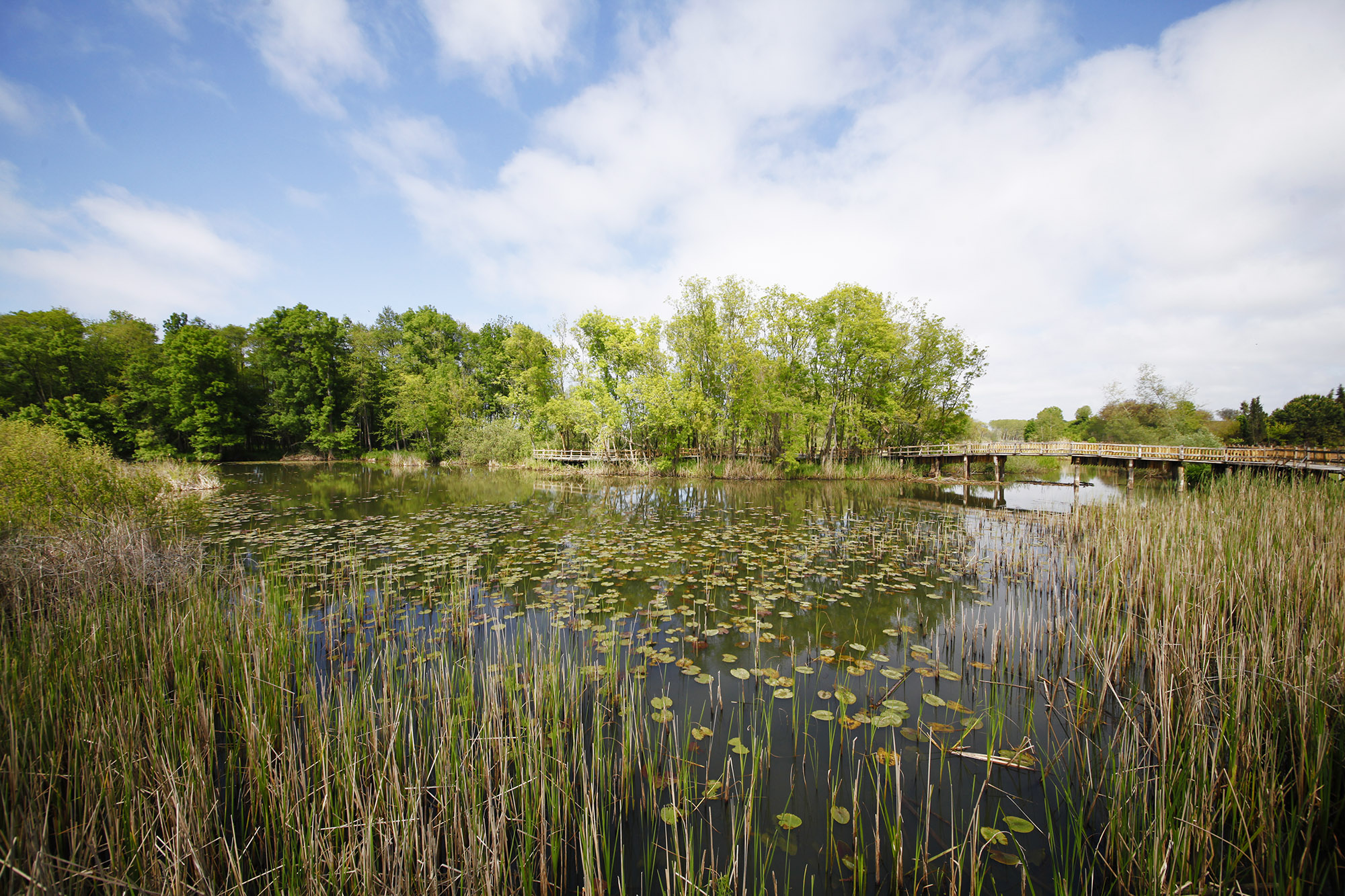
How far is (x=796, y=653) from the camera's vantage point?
16.9ft

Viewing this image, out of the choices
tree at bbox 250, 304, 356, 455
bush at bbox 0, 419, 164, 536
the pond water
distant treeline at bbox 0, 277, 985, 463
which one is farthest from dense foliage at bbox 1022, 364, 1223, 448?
tree at bbox 250, 304, 356, 455

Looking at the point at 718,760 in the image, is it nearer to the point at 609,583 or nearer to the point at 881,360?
the point at 609,583

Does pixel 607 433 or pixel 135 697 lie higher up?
pixel 607 433

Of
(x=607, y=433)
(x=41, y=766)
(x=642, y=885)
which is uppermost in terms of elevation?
(x=607, y=433)

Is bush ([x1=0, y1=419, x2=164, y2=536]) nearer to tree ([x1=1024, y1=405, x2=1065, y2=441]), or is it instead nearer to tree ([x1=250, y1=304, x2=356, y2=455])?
tree ([x1=250, y1=304, x2=356, y2=455])

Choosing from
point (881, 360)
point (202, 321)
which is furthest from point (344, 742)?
point (202, 321)

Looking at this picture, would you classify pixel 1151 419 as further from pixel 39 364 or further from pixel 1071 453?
pixel 39 364

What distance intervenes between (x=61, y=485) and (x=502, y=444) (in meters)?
29.9

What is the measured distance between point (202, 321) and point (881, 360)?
7083 cm

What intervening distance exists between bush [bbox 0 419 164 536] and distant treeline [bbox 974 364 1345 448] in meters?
52.0

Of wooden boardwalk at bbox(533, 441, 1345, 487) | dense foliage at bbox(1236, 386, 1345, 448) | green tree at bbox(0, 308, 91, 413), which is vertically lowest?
wooden boardwalk at bbox(533, 441, 1345, 487)

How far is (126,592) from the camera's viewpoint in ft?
15.9

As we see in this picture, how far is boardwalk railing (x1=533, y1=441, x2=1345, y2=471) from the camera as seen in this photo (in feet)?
61.7

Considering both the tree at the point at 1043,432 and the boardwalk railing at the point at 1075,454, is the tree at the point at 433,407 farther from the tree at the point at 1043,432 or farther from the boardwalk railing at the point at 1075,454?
the tree at the point at 1043,432
